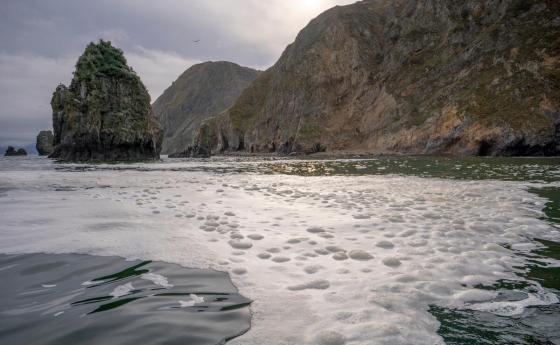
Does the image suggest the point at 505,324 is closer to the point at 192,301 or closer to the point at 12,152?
the point at 192,301

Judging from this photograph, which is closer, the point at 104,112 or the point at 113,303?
the point at 113,303

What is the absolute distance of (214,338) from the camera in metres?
2.34

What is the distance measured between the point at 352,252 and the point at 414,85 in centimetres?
5985

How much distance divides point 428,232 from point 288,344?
363 cm

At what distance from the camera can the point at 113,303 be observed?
9.53 feet

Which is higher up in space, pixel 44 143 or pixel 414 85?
pixel 414 85

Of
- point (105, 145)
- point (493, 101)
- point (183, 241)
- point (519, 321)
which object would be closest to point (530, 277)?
point (519, 321)

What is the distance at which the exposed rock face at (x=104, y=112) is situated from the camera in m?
44.2

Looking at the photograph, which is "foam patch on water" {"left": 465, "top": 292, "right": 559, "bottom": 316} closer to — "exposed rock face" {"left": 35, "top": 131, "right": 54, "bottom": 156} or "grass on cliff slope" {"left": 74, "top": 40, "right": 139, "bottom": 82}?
"grass on cliff slope" {"left": 74, "top": 40, "right": 139, "bottom": 82}

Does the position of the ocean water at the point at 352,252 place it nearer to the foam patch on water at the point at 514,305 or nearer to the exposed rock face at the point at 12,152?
the foam patch on water at the point at 514,305

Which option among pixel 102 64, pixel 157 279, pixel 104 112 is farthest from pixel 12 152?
pixel 157 279

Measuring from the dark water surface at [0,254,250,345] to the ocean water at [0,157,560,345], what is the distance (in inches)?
8.9

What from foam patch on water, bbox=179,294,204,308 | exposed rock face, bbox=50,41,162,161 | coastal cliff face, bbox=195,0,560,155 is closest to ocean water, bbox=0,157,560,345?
foam patch on water, bbox=179,294,204,308

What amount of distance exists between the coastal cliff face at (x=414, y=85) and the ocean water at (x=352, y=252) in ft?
117
